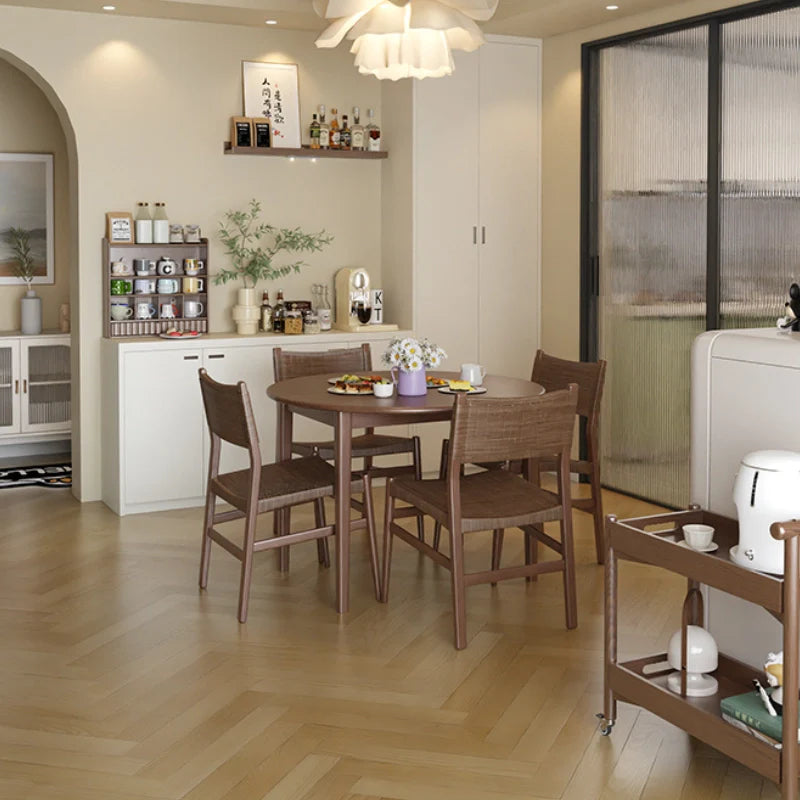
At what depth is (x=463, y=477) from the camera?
4398 mm

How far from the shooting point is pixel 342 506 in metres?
4.34

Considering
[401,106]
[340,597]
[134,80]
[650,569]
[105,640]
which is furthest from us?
[401,106]

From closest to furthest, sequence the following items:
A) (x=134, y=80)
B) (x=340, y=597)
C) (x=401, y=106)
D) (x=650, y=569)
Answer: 1. (x=340, y=597)
2. (x=650, y=569)
3. (x=134, y=80)
4. (x=401, y=106)

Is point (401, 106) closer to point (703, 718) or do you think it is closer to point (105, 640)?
point (105, 640)

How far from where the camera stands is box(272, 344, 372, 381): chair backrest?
538 cm

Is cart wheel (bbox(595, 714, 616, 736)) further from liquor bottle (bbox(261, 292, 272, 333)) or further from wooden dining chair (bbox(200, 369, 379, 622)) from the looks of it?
liquor bottle (bbox(261, 292, 272, 333))

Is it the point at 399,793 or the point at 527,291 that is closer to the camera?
the point at 399,793

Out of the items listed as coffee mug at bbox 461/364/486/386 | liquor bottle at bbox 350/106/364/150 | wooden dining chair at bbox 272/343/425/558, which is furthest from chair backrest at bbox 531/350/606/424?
liquor bottle at bbox 350/106/364/150

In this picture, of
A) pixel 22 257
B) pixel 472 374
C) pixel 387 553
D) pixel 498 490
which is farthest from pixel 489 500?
pixel 22 257

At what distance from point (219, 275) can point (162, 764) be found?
3655 millimetres

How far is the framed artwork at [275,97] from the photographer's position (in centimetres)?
628

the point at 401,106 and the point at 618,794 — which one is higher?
the point at 401,106

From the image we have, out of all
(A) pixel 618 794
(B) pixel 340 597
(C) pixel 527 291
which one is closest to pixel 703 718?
(A) pixel 618 794

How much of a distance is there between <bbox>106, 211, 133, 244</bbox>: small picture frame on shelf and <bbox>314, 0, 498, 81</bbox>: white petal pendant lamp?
2066mm
